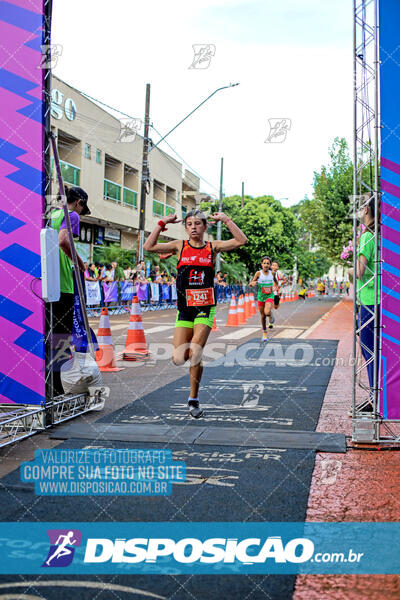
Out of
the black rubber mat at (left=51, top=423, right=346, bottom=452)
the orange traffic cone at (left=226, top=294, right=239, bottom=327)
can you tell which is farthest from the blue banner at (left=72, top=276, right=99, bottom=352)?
the orange traffic cone at (left=226, top=294, right=239, bottom=327)

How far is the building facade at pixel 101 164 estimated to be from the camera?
2627 centimetres

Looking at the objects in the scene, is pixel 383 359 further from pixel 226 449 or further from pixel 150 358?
pixel 150 358

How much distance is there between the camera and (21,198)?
5.49 metres

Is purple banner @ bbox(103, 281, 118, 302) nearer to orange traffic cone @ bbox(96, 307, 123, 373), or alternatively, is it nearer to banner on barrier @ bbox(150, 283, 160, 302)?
banner on barrier @ bbox(150, 283, 160, 302)

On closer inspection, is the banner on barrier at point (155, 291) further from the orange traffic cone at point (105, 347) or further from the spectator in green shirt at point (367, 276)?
the spectator in green shirt at point (367, 276)

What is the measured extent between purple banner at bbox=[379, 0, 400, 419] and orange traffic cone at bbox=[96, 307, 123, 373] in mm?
5102

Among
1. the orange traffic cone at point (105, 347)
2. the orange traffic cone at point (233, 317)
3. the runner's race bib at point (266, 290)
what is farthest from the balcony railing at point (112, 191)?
the orange traffic cone at point (105, 347)

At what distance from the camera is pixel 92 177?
29172 mm

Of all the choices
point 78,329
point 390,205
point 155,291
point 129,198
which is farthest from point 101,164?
point 390,205

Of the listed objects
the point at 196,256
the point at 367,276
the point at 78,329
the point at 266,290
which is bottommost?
the point at 78,329

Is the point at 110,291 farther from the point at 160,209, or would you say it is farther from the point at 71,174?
A: the point at 160,209

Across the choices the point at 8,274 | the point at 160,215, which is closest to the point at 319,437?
the point at 8,274

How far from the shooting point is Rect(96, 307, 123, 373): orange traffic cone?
9.45 meters

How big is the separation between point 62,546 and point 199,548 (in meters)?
0.66
